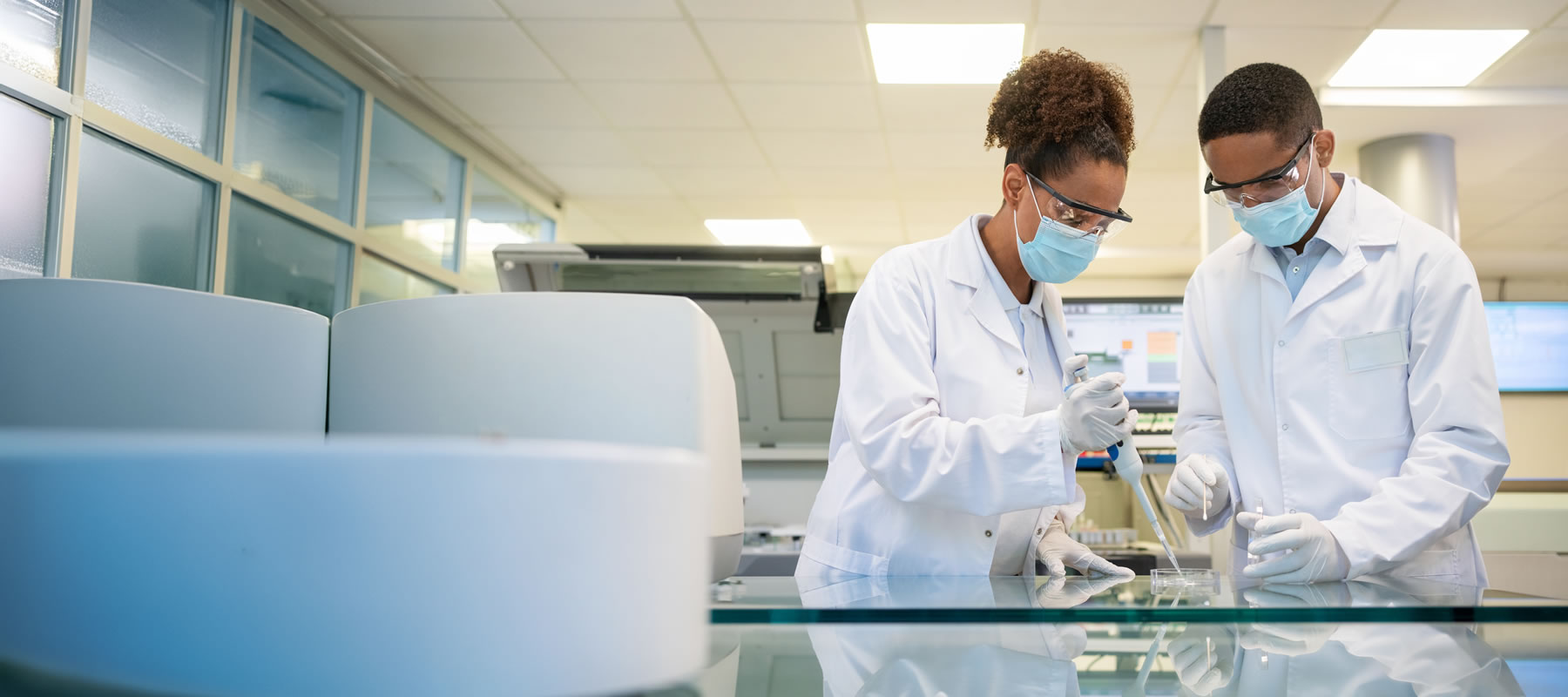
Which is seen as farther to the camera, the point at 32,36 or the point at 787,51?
the point at 787,51

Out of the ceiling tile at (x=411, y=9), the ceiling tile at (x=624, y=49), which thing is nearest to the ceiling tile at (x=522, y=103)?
the ceiling tile at (x=624, y=49)

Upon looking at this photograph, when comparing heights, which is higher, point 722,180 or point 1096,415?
point 722,180

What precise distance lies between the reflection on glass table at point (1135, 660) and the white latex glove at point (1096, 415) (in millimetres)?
507

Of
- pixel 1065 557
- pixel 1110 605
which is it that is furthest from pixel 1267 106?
pixel 1110 605

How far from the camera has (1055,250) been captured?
143cm

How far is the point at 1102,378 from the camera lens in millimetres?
1148

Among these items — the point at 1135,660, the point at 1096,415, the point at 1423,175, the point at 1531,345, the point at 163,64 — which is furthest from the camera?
the point at 1423,175

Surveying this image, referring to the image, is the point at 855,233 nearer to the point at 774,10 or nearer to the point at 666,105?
the point at 666,105

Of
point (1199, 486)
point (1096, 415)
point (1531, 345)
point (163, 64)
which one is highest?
point (163, 64)

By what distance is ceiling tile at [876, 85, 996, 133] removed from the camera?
4.18m

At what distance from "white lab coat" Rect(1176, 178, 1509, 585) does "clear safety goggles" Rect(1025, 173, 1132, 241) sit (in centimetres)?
31

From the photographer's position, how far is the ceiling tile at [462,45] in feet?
12.3

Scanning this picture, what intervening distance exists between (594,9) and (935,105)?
162 cm

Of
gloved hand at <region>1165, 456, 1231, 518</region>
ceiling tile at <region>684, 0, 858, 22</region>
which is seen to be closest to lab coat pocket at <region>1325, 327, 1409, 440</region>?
gloved hand at <region>1165, 456, 1231, 518</region>
